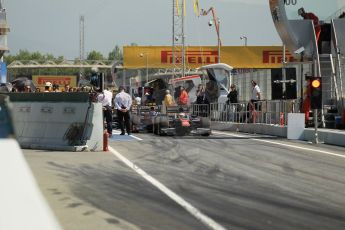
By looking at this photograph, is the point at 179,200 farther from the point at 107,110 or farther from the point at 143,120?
the point at 143,120

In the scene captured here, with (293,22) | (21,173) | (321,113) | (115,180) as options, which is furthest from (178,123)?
(21,173)

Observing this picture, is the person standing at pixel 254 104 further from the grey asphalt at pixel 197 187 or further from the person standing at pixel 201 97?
the grey asphalt at pixel 197 187

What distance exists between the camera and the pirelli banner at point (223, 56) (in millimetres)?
64062

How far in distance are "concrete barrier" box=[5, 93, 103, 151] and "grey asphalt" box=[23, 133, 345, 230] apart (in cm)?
67

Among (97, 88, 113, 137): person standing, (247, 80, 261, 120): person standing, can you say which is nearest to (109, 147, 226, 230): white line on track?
(97, 88, 113, 137): person standing

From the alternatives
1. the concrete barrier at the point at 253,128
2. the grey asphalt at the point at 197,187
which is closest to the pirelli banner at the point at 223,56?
the concrete barrier at the point at 253,128

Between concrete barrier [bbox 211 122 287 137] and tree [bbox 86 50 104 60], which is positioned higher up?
Answer: tree [bbox 86 50 104 60]

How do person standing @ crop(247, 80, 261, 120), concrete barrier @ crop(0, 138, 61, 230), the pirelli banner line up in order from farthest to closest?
1. the pirelli banner
2. person standing @ crop(247, 80, 261, 120)
3. concrete barrier @ crop(0, 138, 61, 230)

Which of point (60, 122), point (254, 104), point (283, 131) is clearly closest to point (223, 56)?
point (254, 104)

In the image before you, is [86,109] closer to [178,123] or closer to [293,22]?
[178,123]

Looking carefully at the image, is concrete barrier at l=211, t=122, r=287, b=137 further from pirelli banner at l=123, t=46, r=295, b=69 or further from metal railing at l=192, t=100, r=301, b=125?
pirelli banner at l=123, t=46, r=295, b=69

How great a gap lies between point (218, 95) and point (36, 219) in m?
29.4

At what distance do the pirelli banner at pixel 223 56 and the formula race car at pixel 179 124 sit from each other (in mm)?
41894

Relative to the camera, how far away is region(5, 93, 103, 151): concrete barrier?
15.1m
